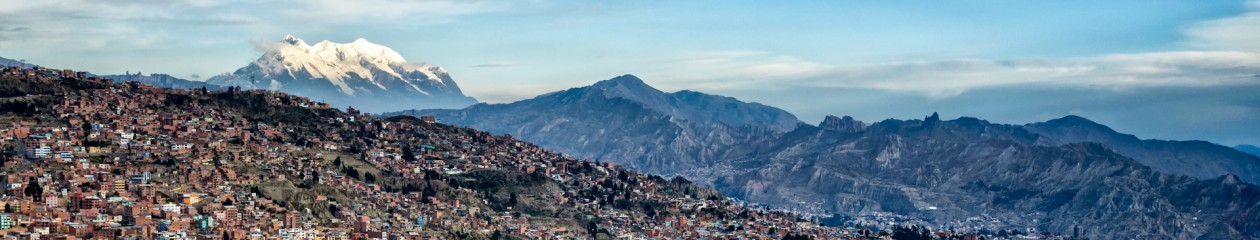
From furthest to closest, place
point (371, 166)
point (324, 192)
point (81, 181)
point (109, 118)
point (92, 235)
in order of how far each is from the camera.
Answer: point (371, 166), point (109, 118), point (324, 192), point (81, 181), point (92, 235)

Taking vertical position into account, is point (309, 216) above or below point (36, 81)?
below

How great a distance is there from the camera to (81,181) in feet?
454

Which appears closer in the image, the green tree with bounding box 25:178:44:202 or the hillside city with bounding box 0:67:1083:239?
the green tree with bounding box 25:178:44:202

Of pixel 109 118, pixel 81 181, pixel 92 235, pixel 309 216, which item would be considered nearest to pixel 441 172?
pixel 109 118

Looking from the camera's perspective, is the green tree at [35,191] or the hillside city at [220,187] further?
the hillside city at [220,187]

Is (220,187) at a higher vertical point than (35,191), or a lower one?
lower

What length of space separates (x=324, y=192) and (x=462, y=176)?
4240cm

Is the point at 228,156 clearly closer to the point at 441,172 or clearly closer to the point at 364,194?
the point at 364,194

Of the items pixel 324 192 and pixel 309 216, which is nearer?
pixel 309 216

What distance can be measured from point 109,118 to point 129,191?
4023cm

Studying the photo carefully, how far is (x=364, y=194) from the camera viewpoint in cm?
16500

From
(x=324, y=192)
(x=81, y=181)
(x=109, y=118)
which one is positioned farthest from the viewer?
(x=109, y=118)

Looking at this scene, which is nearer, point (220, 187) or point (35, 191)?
point (35, 191)

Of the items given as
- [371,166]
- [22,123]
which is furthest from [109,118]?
[371,166]
